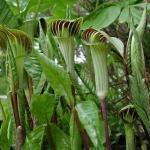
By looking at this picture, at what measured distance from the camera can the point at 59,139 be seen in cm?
61

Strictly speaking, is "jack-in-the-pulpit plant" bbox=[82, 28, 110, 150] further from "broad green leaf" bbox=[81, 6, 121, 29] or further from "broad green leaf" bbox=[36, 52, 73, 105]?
"broad green leaf" bbox=[81, 6, 121, 29]

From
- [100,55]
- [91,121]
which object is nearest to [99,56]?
[100,55]

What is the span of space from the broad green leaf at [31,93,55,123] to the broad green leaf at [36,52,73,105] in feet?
0.09

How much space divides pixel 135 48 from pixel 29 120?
0.26 m

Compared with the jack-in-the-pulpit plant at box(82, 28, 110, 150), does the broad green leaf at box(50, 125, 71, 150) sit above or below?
below

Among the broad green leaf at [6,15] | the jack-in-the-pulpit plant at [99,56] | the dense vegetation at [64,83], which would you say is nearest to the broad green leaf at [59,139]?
the dense vegetation at [64,83]

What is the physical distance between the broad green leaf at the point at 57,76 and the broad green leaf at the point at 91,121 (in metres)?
0.03

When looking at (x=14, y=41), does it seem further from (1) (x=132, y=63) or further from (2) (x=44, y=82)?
(1) (x=132, y=63)

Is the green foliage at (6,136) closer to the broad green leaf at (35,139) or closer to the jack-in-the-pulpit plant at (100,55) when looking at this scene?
the broad green leaf at (35,139)

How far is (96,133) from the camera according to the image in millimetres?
542

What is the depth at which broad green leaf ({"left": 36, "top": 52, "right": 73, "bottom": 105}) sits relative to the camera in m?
0.54

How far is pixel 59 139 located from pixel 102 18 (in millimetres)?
365

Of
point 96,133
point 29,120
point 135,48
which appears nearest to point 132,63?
point 135,48

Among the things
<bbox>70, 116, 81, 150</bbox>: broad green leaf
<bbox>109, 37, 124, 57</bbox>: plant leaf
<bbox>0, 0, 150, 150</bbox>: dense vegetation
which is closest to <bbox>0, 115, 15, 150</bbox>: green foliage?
<bbox>0, 0, 150, 150</bbox>: dense vegetation
